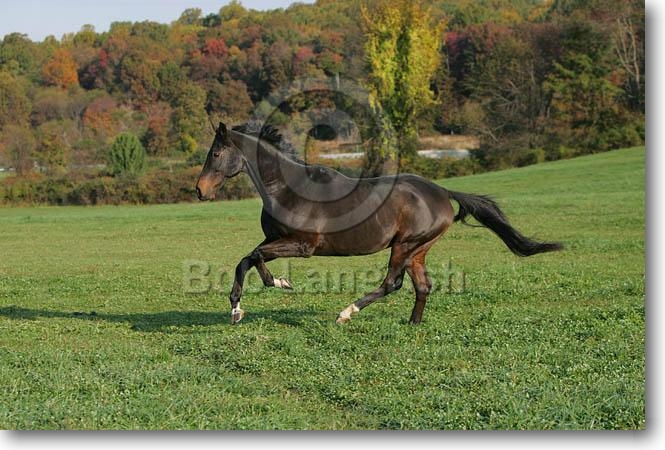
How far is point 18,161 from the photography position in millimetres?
57312

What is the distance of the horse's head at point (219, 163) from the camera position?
9406 mm

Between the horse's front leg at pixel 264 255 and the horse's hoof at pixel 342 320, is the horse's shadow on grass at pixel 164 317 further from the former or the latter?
the horse's front leg at pixel 264 255

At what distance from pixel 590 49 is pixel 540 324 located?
50366mm

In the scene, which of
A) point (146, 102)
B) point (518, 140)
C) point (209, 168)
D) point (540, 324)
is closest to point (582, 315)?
point (540, 324)

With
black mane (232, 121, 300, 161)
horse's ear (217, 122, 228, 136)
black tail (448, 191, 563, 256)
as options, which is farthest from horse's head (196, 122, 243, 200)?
black tail (448, 191, 563, 256)

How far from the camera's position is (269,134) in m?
9.86

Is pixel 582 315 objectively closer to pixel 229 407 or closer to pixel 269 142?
pixel 269 142

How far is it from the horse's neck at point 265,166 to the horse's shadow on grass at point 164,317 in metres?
1.65

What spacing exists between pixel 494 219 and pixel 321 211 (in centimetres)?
248

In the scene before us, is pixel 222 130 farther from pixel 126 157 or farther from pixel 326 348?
pixel 126 157

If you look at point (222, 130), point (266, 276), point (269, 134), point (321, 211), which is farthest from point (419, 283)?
point (222, 130)

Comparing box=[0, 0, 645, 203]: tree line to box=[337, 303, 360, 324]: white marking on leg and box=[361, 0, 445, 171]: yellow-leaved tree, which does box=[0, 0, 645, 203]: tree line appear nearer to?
box=[361, 0, 445, 171]: yellow-leaved tree

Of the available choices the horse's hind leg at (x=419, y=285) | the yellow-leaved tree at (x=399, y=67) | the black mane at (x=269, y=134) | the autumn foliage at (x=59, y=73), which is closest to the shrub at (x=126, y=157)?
the yellow-leaved tree at (x=399, y=67)

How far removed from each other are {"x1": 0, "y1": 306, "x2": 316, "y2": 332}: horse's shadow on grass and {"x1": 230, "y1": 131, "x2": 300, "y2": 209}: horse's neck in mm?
1654
